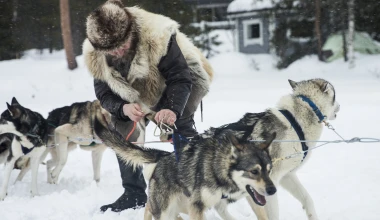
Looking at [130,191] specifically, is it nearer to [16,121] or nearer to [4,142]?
[16,121]

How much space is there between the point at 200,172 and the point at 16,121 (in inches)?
130

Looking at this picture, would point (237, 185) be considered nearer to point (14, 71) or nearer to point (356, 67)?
point (356, 67)

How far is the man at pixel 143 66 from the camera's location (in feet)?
10.2

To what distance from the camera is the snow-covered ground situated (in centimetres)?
409

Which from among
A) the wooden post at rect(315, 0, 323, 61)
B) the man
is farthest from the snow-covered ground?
the wooden post at rect(315, 0, 323, 61)

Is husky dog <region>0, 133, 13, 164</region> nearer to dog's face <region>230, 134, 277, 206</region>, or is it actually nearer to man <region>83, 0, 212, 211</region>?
man <region>83, 0, 212, 211</region>

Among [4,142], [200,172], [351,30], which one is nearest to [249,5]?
[351,30]

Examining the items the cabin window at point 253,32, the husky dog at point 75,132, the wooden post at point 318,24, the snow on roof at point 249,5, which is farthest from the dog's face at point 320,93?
the cabin window at point 253,32

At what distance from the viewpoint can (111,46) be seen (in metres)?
3.09

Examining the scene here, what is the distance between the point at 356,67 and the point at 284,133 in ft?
49.1

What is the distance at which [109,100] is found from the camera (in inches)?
134

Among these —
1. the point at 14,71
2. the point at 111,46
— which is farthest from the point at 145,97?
the point at 14,71

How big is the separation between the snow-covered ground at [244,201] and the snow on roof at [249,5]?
19.7ft

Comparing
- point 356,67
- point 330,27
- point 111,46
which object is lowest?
point 356,67
